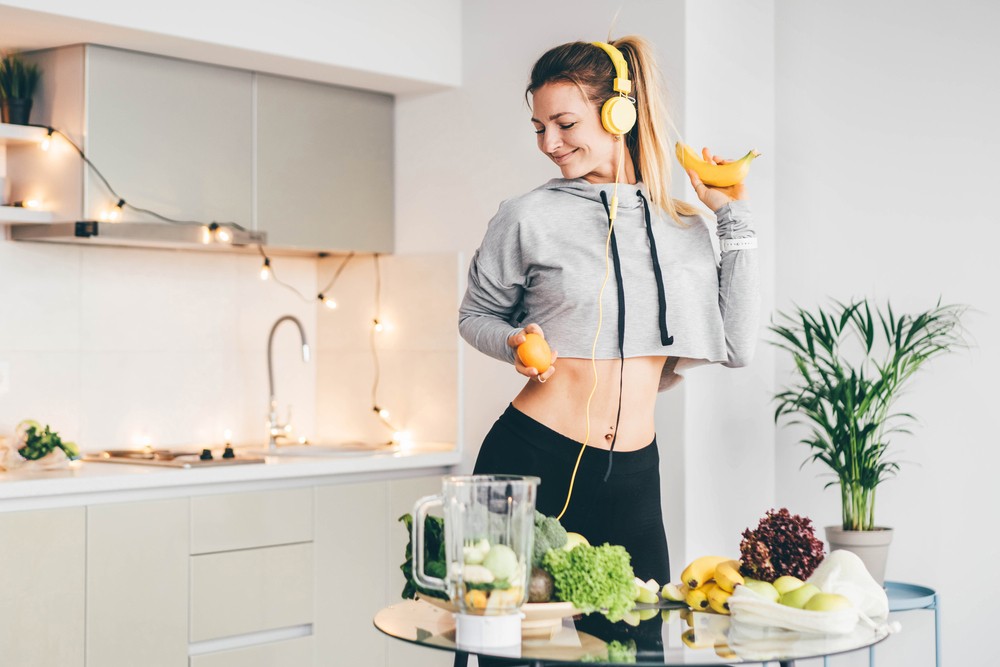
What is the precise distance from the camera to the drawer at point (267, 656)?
308 cm

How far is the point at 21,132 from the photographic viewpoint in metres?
3.18

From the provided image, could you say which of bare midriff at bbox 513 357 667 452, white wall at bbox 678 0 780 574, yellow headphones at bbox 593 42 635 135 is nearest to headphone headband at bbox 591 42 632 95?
yellow headphones at bbox 593 42 635 135

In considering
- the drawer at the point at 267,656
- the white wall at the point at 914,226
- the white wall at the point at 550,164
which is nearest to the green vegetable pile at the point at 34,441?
the drawer at the point at 267,656

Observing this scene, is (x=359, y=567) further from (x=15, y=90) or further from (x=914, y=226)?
(x=914, y=226)

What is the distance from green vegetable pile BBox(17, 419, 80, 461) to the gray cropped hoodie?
1.46 meters

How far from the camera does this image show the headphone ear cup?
1997mm

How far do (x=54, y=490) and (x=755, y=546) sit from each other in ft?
6.11

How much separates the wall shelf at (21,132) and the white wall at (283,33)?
0.23 metres

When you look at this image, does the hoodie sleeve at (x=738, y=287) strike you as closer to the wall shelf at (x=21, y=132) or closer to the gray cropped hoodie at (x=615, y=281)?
the gray cropped hoodie at (x=615, y=281)

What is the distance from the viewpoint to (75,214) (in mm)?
3186

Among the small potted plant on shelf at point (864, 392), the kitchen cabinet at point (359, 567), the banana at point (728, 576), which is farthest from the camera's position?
the kitchen cabinet at point (359, 567)

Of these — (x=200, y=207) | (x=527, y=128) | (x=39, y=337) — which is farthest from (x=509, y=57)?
(x=39, y=337)

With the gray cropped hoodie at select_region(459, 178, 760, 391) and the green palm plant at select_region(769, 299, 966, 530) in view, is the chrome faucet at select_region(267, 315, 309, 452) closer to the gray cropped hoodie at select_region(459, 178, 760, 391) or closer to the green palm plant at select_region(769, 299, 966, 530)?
the green palm plant at select_region(769, 299, 966, 530)

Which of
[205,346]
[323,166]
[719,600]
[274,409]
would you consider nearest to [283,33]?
[323,166]
